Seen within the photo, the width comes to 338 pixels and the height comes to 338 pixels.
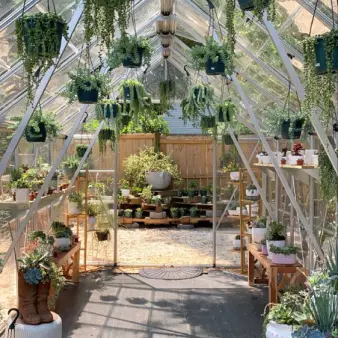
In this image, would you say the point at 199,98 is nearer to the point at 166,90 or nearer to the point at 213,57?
the point at 166,90

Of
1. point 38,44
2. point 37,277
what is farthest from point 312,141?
point 38,44

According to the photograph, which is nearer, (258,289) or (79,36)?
(79,36)

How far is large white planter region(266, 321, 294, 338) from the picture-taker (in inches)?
134

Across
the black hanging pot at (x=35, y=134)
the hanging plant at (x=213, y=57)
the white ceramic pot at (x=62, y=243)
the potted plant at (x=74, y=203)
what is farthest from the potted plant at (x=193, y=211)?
the hanging plant at (x=213, y=57)

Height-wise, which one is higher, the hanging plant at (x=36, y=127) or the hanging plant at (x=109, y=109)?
the hanging plant at (x=109, y=109)

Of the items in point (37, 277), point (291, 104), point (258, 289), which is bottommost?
point (258, 289)

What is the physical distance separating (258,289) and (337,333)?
495cm

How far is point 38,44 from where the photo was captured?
3459 mm

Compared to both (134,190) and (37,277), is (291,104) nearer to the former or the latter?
(37,277)

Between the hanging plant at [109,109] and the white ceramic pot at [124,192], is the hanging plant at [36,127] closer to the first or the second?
the hanging plant at [109,109]

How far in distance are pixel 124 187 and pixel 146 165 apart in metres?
0.82

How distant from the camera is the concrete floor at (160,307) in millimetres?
6020

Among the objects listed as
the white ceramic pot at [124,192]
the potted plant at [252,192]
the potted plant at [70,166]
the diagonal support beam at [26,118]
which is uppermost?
the diagonal support beam at [26,118]

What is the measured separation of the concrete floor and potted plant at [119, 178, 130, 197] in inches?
203
